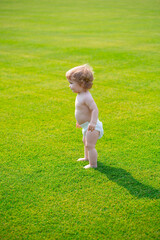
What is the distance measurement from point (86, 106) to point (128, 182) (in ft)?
3.79

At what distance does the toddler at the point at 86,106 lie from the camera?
353cm

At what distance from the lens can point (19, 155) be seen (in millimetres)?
4270

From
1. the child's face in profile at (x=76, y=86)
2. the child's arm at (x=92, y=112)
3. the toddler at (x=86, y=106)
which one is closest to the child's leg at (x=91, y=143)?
the toddler at (x=86, y=106)

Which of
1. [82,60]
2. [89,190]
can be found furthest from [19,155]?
[82,60]

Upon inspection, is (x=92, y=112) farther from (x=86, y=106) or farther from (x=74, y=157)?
(x=74, y=157)

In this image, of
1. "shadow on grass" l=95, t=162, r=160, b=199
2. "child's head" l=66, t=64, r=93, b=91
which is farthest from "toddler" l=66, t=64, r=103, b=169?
"shadow on grass" l=95, t=162, r=160, b=199

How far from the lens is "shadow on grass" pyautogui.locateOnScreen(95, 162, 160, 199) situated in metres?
3.37

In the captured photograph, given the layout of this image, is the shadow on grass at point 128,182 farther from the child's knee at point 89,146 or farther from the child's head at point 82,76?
the child's head at point 82,76

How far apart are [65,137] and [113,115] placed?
4.39 feet

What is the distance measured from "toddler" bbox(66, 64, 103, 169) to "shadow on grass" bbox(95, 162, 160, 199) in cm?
21

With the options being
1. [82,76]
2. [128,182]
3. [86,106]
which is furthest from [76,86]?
[128,182]

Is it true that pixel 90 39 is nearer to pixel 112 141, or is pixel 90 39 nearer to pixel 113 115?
pixel 113 115

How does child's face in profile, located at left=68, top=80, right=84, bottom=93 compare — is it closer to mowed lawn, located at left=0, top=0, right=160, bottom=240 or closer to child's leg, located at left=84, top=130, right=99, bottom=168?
child's leg, located at left=84, top=130, right=99, bottom=168

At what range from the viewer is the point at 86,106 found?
368 centimetres
